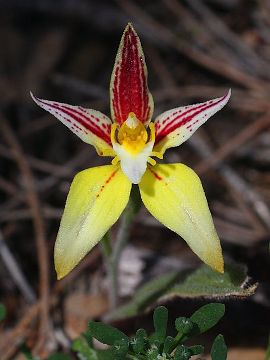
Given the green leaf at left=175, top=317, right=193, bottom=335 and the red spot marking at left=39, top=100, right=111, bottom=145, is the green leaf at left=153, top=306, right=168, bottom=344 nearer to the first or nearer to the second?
the green leaf at left=175, top=317, right=193, bottom=335

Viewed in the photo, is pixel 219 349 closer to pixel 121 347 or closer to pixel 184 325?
pixel 184 325

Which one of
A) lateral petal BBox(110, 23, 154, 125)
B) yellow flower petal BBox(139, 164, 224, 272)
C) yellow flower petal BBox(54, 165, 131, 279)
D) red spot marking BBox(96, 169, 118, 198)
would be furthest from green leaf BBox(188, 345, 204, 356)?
lateral petal BBox(110, 23, 154, 125)

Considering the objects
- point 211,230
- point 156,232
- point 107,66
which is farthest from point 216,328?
point 107,66

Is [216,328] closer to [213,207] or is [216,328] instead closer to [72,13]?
[213,207]

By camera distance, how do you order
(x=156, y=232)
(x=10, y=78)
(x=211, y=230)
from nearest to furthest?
(x=211, y=230)
(x=156, y=232)
(x=10, y=78)

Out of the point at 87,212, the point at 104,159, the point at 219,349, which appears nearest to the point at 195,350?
the point at 219,349

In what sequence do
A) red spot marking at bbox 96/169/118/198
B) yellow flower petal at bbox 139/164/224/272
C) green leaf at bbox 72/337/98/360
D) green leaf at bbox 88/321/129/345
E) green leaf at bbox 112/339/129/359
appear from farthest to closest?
green leaf at bbox 72/337/98/360
red spot marking at bbox 96/169/118/198
yellow flower petal at bbox 139/164/224/272
green leaf at bbox 88/321/129/345
green leaf at bbox 112/339/129/359

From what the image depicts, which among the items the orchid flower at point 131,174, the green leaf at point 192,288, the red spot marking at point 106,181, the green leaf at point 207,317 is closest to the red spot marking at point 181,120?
the orchid flower at point 131,174
